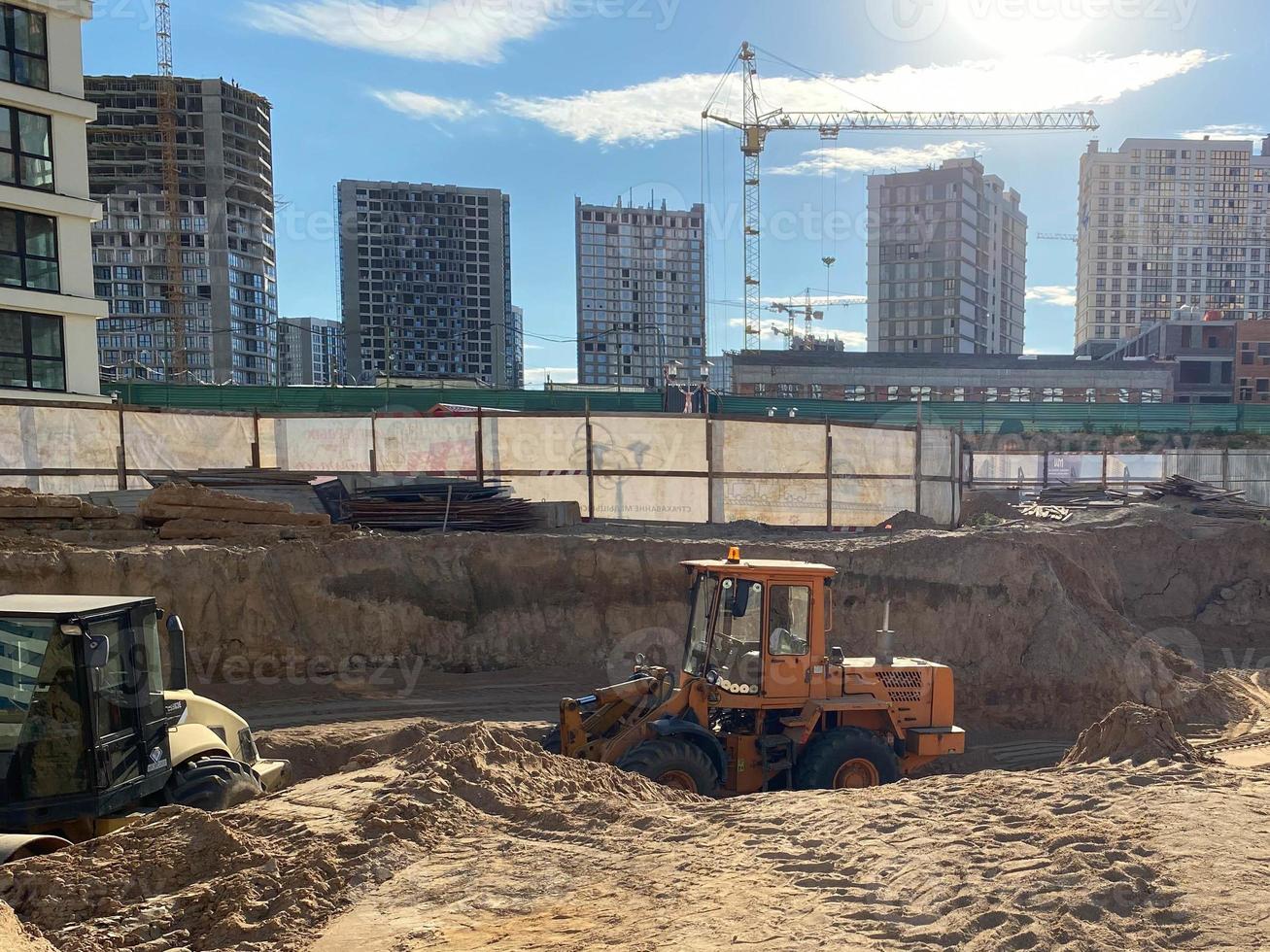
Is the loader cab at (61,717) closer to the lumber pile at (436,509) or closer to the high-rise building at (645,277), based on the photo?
the lumber pile at (436,509)

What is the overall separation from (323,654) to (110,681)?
22.6 feet

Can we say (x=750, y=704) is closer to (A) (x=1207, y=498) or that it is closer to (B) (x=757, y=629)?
(B) (x=757, y=629)

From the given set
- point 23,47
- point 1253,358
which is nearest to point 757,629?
point 23,47

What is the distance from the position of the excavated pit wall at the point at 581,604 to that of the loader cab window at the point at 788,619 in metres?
5.28

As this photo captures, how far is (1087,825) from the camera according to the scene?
227 inches

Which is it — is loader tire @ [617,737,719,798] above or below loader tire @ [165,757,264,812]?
below

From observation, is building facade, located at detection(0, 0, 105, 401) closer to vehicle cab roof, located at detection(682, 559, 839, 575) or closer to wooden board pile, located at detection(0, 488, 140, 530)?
wooden board pile, located at detection(0, 488, 140, 530)

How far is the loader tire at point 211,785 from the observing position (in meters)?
6.11

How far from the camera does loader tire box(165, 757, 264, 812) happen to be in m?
6.11

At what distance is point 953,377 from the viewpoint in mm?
63281

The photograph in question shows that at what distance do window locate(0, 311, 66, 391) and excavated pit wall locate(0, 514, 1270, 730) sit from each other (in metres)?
11.6

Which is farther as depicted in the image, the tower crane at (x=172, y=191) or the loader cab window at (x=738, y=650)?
the tower crane at (x=172, y=191)

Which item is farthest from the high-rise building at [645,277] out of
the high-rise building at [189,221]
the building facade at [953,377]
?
the building facade at [953,377]

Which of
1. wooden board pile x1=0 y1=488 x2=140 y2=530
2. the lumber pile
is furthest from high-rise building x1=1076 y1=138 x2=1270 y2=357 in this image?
wooden board pile x1=0 y1=488 x2=140 y2=530
